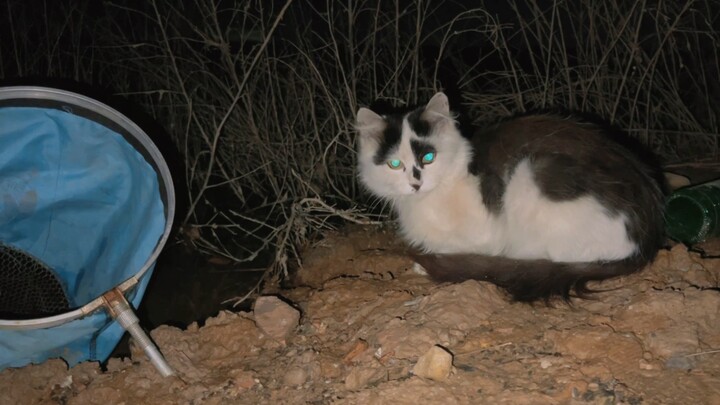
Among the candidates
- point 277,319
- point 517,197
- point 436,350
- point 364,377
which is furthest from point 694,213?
point 277,319

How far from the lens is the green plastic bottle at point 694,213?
2912 millimetres

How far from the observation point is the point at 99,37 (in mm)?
4453

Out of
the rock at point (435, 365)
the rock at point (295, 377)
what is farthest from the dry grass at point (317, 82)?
the rock at point (435, 365)

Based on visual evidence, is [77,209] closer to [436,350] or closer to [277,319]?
[277,319]

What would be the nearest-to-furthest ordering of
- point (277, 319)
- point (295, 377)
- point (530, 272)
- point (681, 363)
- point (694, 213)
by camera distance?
1. point (681, 363)
2. point (295, 377)
3. point (530, 272)
4. point (277, 319)
5. point (694, 213)

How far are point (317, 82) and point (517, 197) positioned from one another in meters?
1.79

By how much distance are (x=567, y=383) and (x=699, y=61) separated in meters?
3.45

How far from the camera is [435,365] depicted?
1941 millimetres

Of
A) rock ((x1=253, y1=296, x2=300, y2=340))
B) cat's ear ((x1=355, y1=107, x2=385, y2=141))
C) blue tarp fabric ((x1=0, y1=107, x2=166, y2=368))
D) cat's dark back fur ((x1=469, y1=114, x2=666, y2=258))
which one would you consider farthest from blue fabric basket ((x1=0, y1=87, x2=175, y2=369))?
cat's dark back fur ((x1=469, y1=114, x2=666, y2=258))

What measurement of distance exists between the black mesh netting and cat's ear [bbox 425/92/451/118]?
225 cm

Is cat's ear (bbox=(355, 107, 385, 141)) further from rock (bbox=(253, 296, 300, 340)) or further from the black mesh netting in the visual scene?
the black mesh netting

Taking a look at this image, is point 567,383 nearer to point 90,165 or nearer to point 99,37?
point 90,165

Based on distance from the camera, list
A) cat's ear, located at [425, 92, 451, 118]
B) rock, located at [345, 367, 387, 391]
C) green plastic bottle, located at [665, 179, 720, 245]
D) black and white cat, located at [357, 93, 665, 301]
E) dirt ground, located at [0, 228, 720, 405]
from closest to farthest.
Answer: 1. dirt ground, located at [0, 228, 720, 405]
2. rock, located at [345, 367, 387, 391]
3. black and white cat, located at [357, 93, 665, 301]
4. cat's ear, located at [425, 92, 451, 118]
5. green plastic bottle, located at [665, 179, 720, 245]

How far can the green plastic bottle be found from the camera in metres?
2.91
